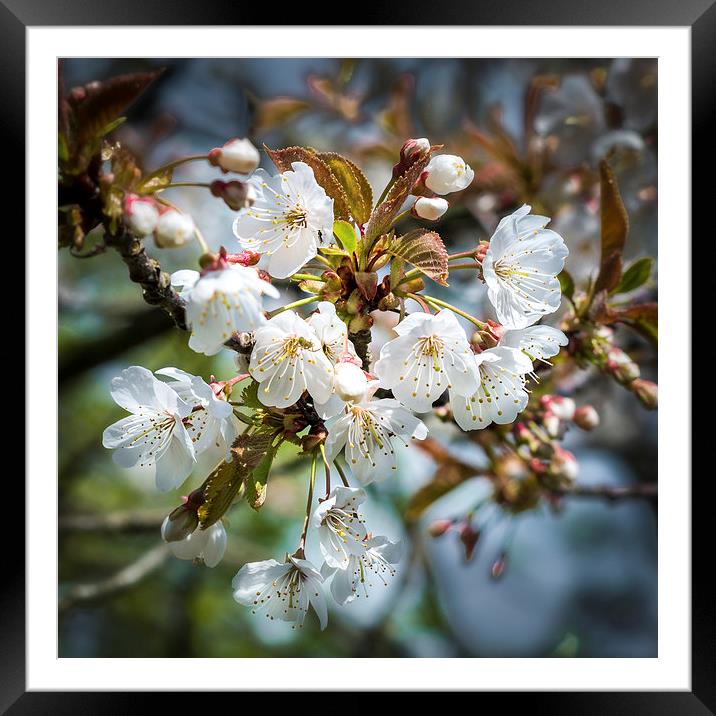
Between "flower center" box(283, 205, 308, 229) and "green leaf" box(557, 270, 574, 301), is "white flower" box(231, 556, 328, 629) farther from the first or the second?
"green leaf" box(557, 270, 574, 301)

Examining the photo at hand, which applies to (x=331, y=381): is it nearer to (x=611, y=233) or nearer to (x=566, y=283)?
(x=566, y=283)

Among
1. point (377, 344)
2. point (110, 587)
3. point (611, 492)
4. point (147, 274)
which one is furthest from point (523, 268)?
point (110, 587)

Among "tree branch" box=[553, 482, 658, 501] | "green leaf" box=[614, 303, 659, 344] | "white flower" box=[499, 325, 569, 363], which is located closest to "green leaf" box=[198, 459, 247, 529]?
"white flower" box=[499, 325, 569, 363]

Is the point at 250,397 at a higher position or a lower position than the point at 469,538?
higher

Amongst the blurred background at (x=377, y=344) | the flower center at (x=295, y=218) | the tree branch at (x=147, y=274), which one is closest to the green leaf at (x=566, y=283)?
the blurred background at (x=377, y=344)

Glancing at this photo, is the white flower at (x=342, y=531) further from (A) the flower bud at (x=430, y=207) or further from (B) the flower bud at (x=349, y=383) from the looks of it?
(A) the flower bud at (x=430, y=207)
